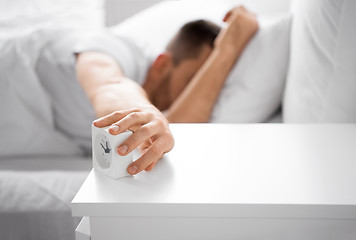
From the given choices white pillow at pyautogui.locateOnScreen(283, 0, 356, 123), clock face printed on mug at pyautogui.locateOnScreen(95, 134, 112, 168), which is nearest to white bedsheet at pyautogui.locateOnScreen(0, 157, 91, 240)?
clock face printed on mug at pyautogui.locateOnScreen(95, 134, 112, 168)

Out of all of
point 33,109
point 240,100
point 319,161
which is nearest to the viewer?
point 319,161

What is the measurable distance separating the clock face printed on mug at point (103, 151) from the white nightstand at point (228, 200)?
0.08ft

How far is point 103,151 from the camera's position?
0.65 metres

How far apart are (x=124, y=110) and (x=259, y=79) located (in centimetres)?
54

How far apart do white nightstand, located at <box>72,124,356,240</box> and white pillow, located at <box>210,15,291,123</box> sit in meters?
0.45

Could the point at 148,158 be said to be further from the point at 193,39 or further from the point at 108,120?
the point at 193,39

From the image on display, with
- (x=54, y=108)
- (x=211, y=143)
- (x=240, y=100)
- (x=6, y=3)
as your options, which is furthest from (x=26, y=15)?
(x=211, y=143)

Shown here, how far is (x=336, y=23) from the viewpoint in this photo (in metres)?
0.84

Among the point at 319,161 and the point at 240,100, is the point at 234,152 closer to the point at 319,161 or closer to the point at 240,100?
the point at 319,161

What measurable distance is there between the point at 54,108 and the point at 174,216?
85 centimetres

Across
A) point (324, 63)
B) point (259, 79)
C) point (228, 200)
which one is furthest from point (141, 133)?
point (259, 79)

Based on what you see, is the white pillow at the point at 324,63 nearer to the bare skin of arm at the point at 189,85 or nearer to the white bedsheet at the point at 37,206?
the bare skin of arm at the point at 189,85

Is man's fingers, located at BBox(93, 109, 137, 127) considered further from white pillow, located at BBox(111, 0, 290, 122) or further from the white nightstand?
white pillow, located at BBox(111, 0, 290, 122)

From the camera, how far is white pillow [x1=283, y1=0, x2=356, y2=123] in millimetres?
829
